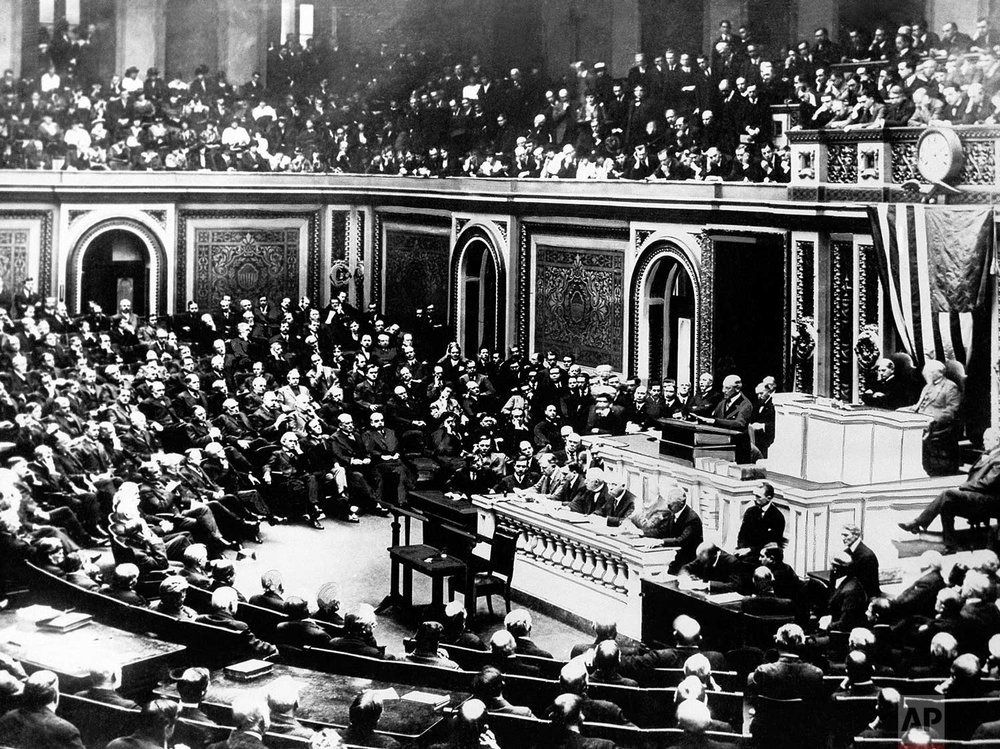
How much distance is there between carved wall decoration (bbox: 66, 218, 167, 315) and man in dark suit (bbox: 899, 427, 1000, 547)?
48.1 ft

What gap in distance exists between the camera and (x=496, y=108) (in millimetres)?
Result: 18625

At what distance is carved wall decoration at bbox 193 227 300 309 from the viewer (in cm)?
2198

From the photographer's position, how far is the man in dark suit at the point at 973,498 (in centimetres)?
1041

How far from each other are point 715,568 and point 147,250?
1445 cm

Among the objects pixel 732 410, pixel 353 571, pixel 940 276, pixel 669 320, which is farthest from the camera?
Answer: pixel 669 320

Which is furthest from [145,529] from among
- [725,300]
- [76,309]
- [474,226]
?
[76,309]

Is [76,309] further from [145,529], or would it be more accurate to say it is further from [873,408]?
[873,408]

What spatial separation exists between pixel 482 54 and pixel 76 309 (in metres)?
8.04

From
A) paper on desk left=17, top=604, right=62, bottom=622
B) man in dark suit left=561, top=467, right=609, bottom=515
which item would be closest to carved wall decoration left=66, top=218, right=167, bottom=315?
man in dark suit left=561, top=467, right=609, bottom=515

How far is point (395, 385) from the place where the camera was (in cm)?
1703

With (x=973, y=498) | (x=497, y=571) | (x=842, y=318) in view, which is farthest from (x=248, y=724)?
(x=842, y=318)

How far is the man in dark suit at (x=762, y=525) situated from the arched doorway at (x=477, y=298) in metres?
8.97

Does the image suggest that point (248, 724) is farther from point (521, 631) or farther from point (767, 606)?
point (767, 606)

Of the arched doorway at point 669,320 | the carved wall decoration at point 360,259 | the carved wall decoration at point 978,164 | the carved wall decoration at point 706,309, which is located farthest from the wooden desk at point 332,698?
the carved wall decoration at point 360,259
